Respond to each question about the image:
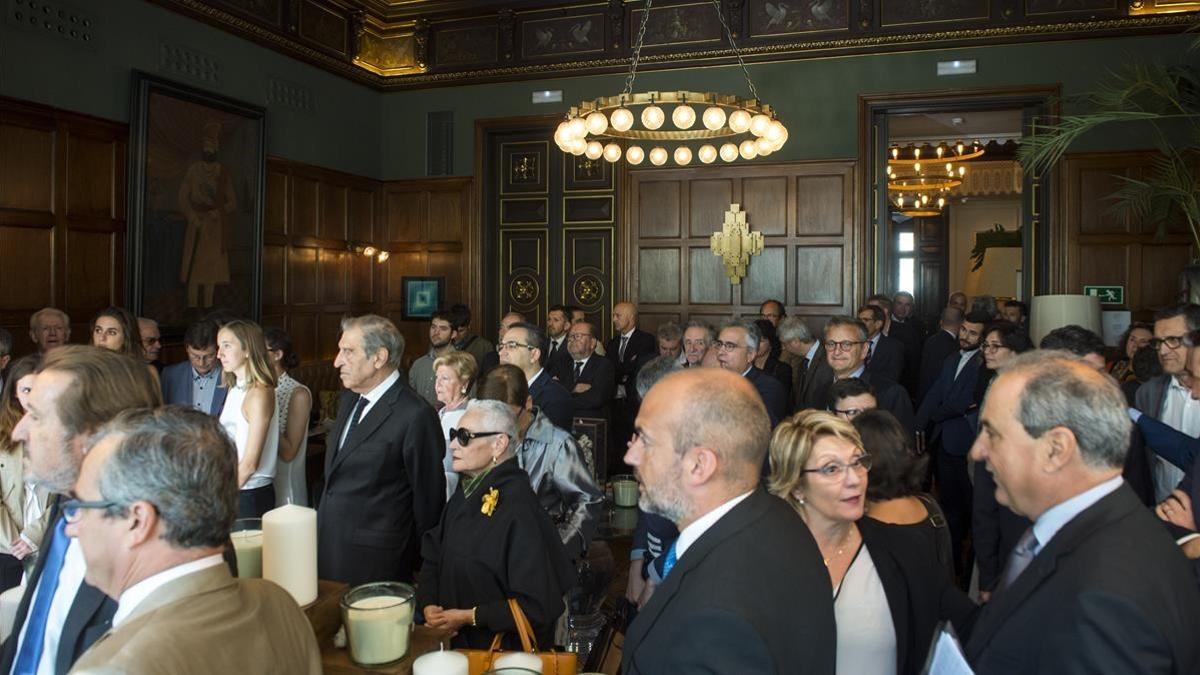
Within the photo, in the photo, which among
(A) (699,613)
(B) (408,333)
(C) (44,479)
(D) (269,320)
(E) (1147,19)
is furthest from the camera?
(B) (408,333)

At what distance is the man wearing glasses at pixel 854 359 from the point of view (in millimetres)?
4809

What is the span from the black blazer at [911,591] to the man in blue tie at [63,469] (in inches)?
80.8

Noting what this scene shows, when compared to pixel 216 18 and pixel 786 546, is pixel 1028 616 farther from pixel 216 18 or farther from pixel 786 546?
pixel 216 18

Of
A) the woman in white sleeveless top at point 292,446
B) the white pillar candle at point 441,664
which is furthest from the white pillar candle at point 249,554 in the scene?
the woman in white sleeveless top at point 292,446

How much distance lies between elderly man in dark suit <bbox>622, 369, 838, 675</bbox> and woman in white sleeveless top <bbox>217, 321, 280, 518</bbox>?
269 cm

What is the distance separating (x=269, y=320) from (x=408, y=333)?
233 cm

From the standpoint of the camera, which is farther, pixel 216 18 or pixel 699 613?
pixel 216 18

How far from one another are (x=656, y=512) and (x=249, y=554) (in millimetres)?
1115

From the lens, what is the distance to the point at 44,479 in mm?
2328

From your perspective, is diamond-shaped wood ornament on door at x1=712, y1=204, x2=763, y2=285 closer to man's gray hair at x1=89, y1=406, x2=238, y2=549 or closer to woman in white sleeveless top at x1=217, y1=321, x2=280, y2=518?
woman in white sleeveless top at x1=217, y1=321, x2=280, y2=518

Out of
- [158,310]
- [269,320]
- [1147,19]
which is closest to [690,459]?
[158,310]

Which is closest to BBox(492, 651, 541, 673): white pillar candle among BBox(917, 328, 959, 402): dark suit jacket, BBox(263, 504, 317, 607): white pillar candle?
BBox(263, 504, 317, 607): white pillar candle

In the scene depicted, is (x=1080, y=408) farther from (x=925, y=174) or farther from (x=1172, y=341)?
(x=925, y=174)

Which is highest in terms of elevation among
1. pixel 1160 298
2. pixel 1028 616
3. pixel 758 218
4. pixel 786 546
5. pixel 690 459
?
pixel 758 218
